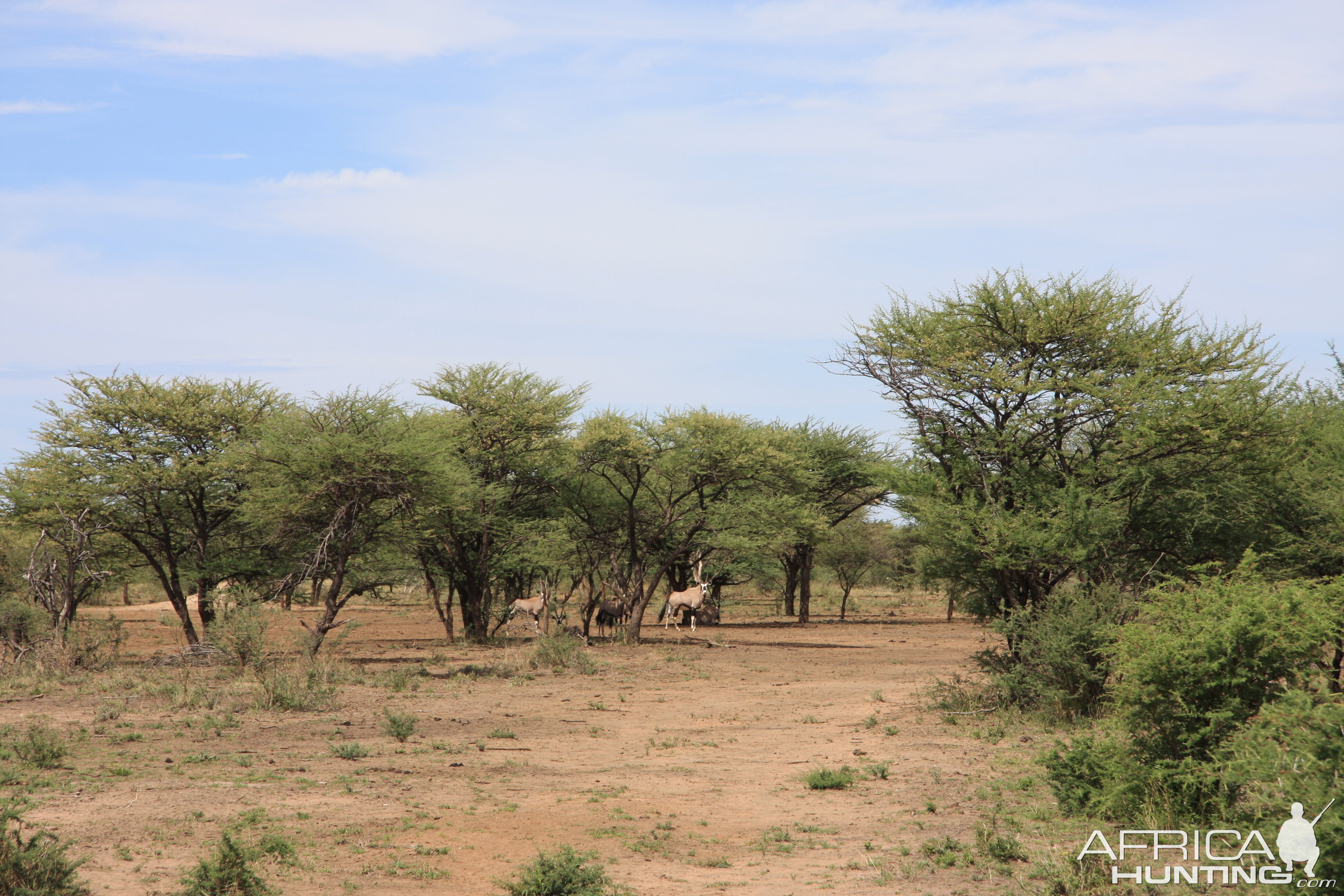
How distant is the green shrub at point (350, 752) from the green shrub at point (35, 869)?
4.94 meters

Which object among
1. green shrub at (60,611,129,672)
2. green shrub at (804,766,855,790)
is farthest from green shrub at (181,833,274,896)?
green shrub at (60,611,129,672)

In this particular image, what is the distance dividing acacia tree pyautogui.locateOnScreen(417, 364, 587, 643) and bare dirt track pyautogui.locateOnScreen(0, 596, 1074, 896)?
8.91m

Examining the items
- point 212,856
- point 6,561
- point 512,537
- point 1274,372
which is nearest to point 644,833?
point 212,856

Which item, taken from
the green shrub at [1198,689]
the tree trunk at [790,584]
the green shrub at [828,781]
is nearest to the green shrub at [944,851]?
the green shrub at [1198,689]

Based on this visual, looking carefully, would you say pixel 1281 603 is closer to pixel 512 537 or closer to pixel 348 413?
pixel 348 413

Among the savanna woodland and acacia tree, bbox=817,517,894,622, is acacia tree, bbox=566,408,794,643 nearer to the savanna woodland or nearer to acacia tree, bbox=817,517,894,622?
the savanna woodland

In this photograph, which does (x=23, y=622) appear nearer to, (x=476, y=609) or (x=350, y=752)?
(x=476, y=609)

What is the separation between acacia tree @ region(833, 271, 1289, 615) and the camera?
15.7 metres

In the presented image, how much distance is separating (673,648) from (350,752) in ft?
59.7

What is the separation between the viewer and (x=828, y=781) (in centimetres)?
1108

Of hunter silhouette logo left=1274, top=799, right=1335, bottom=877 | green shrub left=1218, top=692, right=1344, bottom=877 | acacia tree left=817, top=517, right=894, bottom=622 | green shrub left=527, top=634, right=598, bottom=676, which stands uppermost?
acacia tree left=817, top=517, right=894, bottom=622

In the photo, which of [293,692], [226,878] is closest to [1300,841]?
[226,878]

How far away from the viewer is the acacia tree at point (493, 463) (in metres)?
29.2

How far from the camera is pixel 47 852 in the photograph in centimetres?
695
